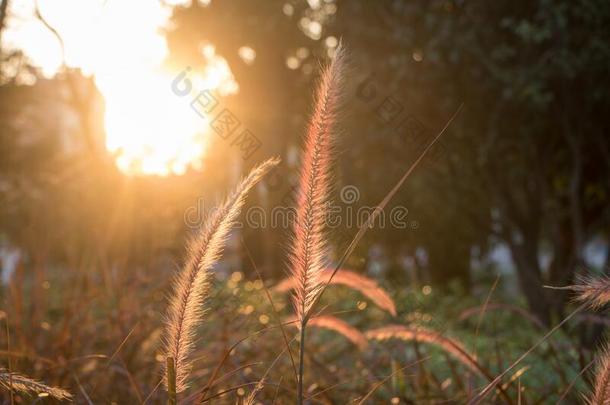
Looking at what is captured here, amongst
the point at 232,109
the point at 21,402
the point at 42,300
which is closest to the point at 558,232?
the point at 232,109

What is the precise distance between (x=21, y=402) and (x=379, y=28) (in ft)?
23.3

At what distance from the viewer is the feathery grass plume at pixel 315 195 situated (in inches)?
54.0

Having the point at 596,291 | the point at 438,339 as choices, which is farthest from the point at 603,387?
the point at 438,339

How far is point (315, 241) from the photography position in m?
1.40

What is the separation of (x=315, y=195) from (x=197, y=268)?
0.30m

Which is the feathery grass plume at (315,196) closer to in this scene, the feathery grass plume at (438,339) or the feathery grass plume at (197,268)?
the feathery grass plume at (197,268)

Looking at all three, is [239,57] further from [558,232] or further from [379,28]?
[558,232]

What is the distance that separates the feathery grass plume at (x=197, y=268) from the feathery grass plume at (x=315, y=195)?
0.10m

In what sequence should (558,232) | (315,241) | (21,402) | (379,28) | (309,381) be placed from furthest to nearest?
(558,232) < (379,28) < (309,381) < (21,402) < (315,241)

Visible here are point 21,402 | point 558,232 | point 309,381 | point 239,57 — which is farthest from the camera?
point 239,57

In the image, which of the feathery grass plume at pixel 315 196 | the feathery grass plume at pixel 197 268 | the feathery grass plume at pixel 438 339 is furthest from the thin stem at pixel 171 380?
the feathery grass plume at pixel 438 339

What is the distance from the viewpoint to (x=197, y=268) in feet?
4.49

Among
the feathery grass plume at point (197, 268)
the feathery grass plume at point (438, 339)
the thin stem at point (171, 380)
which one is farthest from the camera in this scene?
the feathery grass plume at point (438, 339)

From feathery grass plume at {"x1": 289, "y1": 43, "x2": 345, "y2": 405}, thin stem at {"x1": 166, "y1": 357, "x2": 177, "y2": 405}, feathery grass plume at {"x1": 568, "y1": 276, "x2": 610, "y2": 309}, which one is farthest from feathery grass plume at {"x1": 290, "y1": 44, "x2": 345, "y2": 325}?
feathery grass plume at {"x1": 568, "y1": 276, "x2": 610, "y2": 309}
